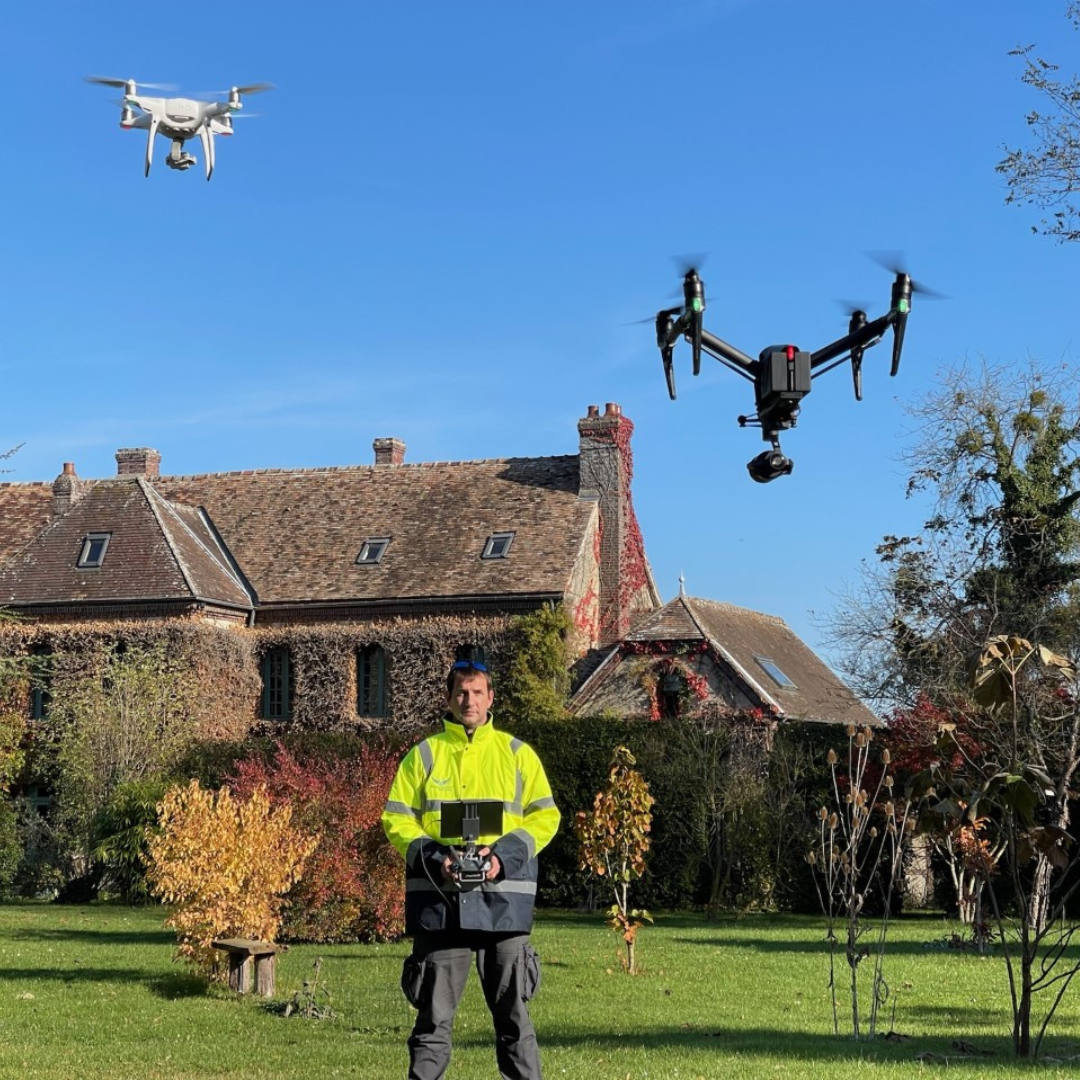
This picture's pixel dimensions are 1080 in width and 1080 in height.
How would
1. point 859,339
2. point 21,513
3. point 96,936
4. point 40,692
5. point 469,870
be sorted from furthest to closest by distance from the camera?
point 21,513
point 40,692
point 96,936
point 859,339
point 469,870

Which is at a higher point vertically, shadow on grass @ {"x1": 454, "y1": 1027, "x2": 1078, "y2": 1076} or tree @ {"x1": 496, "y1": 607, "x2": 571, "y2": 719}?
tree @ {"x1": 496, "y1": 607, "x2": 571, "y2": 719}

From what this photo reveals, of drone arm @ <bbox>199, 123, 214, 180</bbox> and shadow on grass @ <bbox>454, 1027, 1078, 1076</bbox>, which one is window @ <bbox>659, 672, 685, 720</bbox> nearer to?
drone arm @ <bbox>199, 123, 214, 180</bbox>

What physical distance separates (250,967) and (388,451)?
27.6 m

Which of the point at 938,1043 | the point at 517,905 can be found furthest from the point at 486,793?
the point at 938,1043

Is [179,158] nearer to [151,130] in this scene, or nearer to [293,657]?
[151,130]

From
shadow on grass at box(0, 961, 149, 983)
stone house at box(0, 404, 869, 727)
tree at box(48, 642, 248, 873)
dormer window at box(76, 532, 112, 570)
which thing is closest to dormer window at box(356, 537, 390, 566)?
stone house at box(0, 404, 869, 727)

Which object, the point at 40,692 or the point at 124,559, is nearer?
the point at 40,692

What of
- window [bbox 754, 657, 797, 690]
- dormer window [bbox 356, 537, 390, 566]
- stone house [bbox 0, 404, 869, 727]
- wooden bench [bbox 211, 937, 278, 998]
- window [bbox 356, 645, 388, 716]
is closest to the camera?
wooden bench [bbox 211, 937, 278, 998]

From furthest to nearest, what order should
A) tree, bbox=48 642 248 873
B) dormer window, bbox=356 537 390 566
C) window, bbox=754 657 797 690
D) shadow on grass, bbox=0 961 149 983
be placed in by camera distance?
dormer window, bbox=356 537 390 566
window, bbox=754 657 797 690
tree, bbox=48 642 248 873
shadow on grass, bbox=0 961 149 983

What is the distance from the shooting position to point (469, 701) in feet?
25.1

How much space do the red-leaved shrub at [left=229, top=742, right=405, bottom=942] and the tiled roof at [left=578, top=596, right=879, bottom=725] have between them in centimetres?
1341

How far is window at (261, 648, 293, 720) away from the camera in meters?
37.4

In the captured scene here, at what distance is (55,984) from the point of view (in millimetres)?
15797

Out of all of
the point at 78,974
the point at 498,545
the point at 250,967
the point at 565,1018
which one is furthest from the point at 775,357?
the point at 498,545
